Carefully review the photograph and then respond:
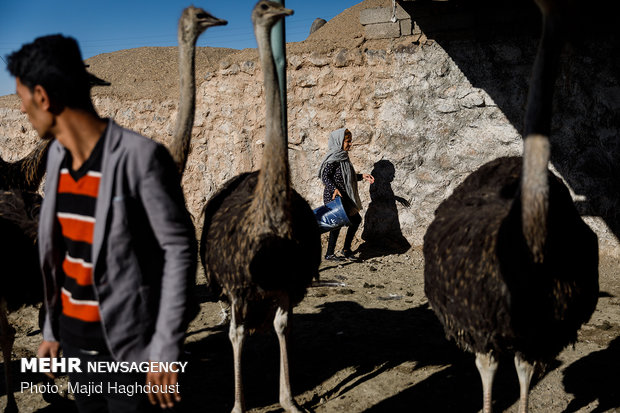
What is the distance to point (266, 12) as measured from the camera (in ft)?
11.1

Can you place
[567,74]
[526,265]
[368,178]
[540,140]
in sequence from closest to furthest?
[540,140]
[526,265]
[567,74]
[368,178]

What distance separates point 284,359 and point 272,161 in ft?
4.74

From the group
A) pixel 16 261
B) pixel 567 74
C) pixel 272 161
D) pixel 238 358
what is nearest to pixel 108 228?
pixel 272 161

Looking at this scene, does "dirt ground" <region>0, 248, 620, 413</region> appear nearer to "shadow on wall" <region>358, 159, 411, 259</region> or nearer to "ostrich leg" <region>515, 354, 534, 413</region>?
"ostrich leg" <region>515, 354, 534, 413</region>

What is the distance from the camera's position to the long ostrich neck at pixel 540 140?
262cm

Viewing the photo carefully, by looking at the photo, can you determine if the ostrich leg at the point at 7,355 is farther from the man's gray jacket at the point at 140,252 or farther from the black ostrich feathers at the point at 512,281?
the black ostrich feathers at the point at 512,281

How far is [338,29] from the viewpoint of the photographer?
927 cm

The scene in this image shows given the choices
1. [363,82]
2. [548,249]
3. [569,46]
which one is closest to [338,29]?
[363,82]

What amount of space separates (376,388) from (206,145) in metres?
5.97

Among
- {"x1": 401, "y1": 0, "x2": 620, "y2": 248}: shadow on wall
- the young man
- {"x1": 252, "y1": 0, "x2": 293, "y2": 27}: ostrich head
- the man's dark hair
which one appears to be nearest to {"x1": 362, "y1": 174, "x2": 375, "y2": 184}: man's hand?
{"x1": 401, "y1": 0, "x2": 620, "y2": 248}: shadow on wall

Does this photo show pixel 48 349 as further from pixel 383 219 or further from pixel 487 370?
pixel 383 219

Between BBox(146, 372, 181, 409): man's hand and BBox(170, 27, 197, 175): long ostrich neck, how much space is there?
2076mm

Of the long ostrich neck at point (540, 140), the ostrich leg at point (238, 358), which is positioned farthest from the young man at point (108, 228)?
the ostrich leg at point (238, 358)

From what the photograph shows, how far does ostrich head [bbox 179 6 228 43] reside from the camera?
410cm
